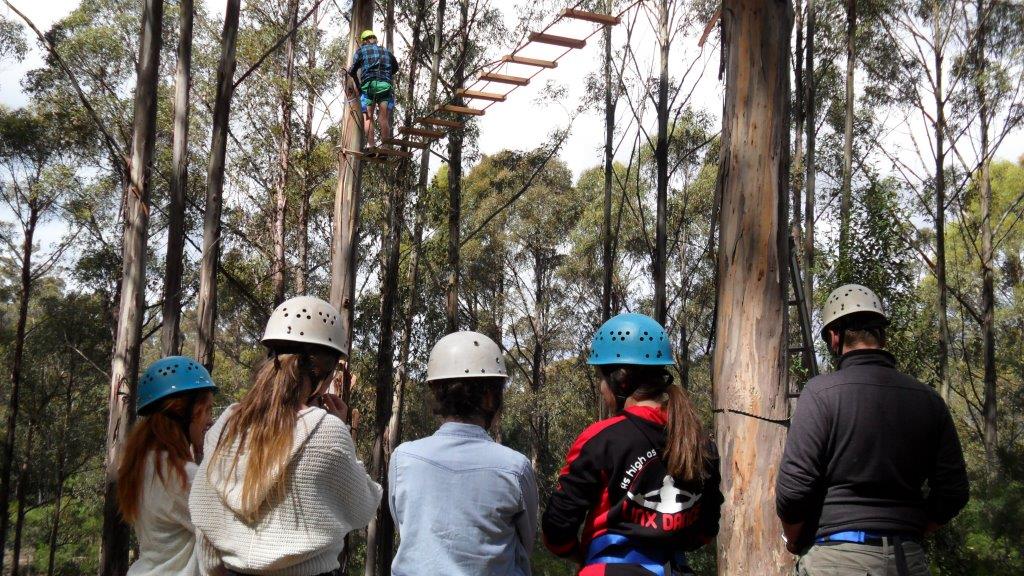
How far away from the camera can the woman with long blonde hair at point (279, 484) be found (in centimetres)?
225

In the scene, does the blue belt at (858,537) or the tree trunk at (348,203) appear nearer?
the blue belt at (858,537)

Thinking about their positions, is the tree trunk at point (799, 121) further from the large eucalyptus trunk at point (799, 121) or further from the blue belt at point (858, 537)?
the blue belt at point (858, 537)

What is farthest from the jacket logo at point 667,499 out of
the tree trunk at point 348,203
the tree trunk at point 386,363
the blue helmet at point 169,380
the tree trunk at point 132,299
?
the tree trunk at point 386,363

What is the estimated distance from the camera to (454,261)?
56.9ft

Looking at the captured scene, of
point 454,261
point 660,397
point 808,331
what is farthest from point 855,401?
point 454,261

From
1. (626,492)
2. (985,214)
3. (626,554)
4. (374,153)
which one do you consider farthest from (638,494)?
(985,214)

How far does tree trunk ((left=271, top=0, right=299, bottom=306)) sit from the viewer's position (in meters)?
19.3

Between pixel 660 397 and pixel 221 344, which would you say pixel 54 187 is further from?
pixel 660 397

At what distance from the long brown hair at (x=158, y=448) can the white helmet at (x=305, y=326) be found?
1.74 ft

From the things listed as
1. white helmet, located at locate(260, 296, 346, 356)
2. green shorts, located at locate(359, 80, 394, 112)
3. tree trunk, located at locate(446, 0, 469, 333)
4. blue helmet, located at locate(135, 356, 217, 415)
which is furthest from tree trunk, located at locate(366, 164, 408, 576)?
white helmet, located at locate(260, 296, 346, 356)

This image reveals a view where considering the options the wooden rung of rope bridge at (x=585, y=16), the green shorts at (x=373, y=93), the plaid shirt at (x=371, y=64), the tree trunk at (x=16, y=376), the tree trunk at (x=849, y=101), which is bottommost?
the tree trunk at (x=16, y=376)

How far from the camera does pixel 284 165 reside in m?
20.6

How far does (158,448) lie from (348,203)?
5635 millimetres

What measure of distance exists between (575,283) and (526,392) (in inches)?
145
